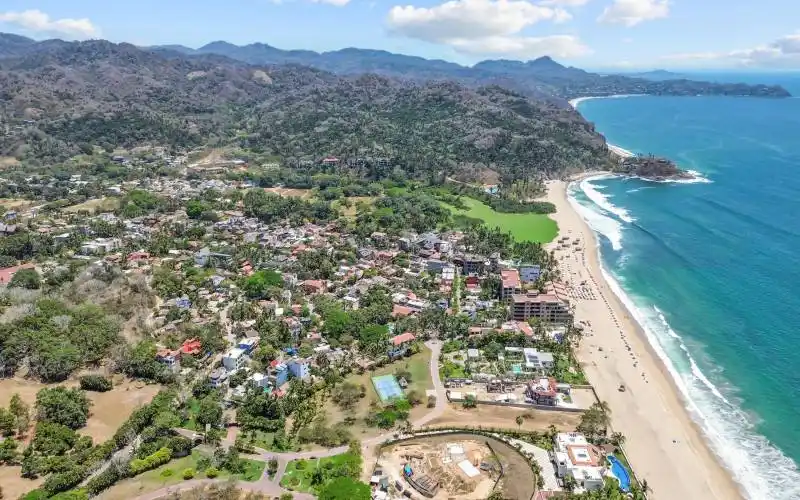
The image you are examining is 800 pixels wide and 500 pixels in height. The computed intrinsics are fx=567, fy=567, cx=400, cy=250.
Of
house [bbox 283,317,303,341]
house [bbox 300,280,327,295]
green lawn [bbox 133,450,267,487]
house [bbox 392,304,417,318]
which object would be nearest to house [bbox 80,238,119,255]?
house [bbox 300,280,327,295]

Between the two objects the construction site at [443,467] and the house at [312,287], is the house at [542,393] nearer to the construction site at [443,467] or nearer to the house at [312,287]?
the construction site at [443,467]

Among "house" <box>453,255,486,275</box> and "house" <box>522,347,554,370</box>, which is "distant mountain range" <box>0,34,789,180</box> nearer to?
"house" <box>453,255,486,275</box>

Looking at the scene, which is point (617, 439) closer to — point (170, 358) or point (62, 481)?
point (170, 358)

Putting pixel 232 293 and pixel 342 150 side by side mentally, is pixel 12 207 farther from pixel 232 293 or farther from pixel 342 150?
pixel 342 150

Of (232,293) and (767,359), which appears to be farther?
(232,293)

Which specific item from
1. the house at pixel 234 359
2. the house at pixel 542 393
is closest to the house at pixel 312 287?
the house at pixel 234 359

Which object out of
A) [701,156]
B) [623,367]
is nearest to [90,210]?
[623,367]
